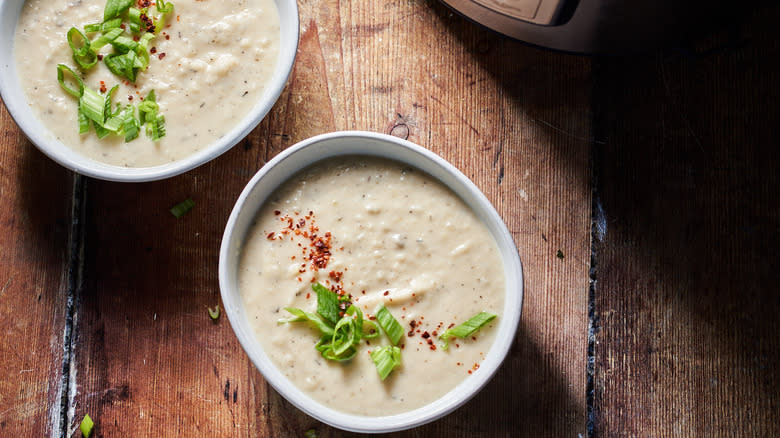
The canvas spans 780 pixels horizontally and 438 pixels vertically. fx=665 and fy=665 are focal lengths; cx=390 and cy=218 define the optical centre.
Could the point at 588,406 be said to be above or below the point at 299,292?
below

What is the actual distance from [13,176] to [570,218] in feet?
4.66

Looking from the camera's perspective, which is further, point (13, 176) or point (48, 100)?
point (13, 176)

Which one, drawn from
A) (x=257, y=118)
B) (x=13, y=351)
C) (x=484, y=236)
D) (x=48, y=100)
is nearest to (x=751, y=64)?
(x=484, y=236)

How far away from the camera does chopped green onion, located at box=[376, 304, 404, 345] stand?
145 centimetres

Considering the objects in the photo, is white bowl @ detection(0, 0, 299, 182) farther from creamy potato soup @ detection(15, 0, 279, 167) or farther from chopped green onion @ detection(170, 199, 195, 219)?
chopped green onion @ detection(170, 199, 195, 219)

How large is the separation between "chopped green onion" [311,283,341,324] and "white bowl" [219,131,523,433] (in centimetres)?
Answer: 17

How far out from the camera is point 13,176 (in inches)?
66.9

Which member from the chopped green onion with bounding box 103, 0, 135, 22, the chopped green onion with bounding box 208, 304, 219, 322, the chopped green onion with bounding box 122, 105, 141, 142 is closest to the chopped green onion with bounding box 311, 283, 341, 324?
the chopped green onion with bounding box 208, 304, 219, 322

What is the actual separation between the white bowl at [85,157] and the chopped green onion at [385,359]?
0.58m

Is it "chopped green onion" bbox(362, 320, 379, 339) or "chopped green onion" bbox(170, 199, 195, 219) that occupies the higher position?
"chopped green onion" bbox(170, 199, 195, 219)

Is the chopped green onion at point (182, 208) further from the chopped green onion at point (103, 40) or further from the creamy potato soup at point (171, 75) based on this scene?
the chopped green onion at point (103, 40)

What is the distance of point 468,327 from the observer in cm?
145

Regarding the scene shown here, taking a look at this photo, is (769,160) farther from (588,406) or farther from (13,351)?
(13,351)

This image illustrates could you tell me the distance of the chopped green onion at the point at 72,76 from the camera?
5.07ft
